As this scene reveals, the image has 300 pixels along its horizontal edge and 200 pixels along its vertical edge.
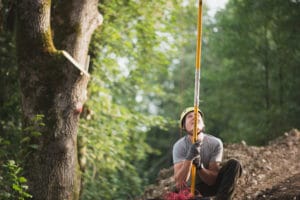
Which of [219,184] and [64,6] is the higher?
[64,6]

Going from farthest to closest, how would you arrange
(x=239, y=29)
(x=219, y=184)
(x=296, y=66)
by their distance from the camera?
(x=239, y=29)
(x=296, y=66)
(x=219, y=184)

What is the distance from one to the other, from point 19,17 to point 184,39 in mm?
7407

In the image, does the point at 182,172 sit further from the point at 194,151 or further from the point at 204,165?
the point at 204,165

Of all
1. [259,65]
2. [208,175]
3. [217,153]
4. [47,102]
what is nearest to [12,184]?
[47,102]

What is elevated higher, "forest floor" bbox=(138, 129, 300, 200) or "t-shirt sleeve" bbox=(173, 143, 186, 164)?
"t-shirt sleeve" bbox=(173, 143, 186, 164)

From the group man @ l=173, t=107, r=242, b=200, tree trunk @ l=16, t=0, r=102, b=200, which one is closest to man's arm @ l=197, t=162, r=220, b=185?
man @ l=173, t=107, r=242, b=200

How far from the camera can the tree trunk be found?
213 inches

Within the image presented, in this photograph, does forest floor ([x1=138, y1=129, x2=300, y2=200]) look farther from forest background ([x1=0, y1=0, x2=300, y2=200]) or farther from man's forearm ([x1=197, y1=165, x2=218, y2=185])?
forest background ([x1=0, y1=0, x2=300, y2=200])

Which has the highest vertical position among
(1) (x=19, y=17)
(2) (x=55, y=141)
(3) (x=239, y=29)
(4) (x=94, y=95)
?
(3) (x=239, y=29)

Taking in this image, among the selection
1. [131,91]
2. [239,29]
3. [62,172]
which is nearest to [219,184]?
[62,172]

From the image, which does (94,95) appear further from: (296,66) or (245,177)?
(296,66)

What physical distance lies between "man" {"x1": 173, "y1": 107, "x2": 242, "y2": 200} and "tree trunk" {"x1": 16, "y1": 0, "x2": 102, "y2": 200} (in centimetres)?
142

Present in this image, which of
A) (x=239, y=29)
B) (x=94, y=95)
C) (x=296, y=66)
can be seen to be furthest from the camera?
(x=239, y=29)

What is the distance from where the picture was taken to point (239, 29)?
42.9ft
